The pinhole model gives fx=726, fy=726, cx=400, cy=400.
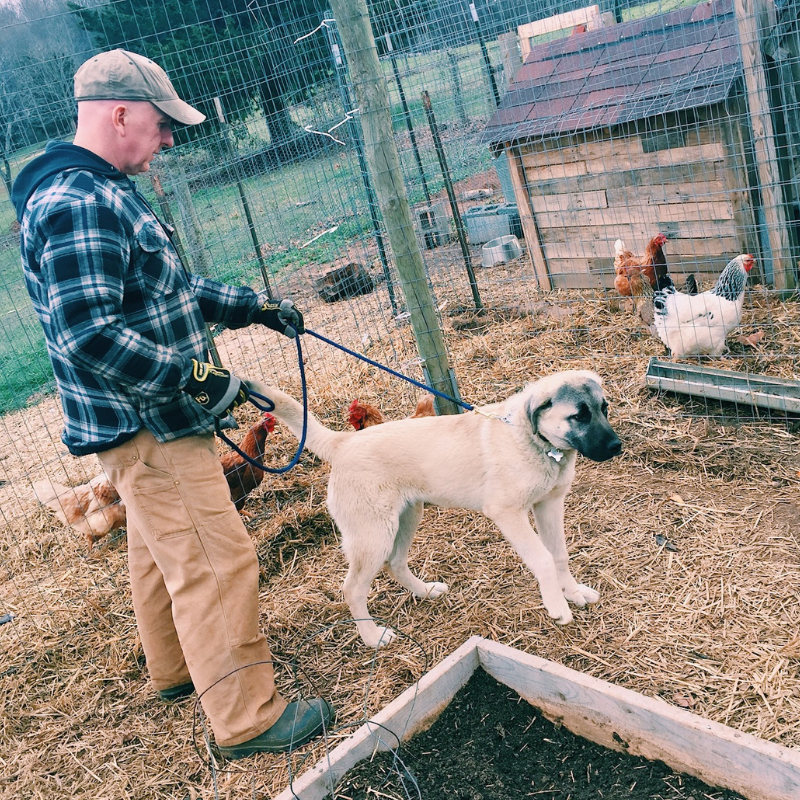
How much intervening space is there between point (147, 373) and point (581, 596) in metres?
2.39

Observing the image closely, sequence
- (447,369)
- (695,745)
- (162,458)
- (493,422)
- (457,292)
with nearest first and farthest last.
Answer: (695,745) → (162,458) → (493,422) → (447,369) → (457,292)

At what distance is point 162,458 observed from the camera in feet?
9.80

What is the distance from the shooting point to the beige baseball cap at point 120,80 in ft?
8.93

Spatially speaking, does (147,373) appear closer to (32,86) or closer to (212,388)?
(212,388)

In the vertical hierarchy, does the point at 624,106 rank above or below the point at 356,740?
above

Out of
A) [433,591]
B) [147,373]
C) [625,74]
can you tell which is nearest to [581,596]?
[433,591]

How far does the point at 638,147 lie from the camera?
23.2ft

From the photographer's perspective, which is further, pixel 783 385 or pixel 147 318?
pixel 783 385

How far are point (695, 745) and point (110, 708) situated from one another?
2.93 metres

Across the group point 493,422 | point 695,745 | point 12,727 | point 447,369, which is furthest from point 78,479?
point 695,745

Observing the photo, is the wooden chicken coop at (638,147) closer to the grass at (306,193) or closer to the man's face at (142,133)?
the grass at (306,193)

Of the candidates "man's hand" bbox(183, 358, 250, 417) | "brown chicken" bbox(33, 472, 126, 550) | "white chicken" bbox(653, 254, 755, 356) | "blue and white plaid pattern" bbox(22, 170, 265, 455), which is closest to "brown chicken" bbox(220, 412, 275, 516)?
"brown chicken" bbox(33, 472, 126, 550)

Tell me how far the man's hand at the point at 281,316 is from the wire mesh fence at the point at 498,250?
150 centimetres

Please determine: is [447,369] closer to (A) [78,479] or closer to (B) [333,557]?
(B) [333,557]
